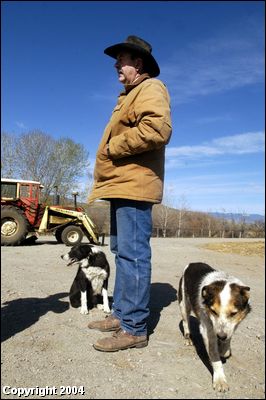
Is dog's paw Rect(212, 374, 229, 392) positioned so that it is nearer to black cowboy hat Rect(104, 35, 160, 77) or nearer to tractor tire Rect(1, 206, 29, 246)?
black cowboy hat Rect(104, 35, 160, 77)

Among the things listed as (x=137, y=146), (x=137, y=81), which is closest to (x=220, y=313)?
(x=137, y=146)

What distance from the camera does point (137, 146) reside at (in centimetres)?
286

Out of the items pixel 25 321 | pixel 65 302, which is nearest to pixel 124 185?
pixel 25 321

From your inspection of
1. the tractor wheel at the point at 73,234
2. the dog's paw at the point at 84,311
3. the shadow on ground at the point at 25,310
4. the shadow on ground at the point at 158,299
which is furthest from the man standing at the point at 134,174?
the tractor wheel at the point at 73,234

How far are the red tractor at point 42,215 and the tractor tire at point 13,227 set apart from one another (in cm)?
5

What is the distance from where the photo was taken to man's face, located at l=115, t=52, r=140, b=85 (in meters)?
3.23

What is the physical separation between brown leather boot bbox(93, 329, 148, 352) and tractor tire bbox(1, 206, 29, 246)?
10.3 metres

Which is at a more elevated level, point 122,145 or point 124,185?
point 122,145

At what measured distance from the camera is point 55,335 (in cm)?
321

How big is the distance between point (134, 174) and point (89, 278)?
6.46ft

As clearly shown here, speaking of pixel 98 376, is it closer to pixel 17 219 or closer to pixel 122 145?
pixel 122 145

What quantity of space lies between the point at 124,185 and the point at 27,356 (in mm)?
1415

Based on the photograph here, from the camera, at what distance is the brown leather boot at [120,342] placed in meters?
2.86

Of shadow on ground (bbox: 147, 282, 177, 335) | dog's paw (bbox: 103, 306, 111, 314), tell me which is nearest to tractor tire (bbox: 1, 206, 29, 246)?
shadow on ground (bbox: 147, 282, 177, 335)
